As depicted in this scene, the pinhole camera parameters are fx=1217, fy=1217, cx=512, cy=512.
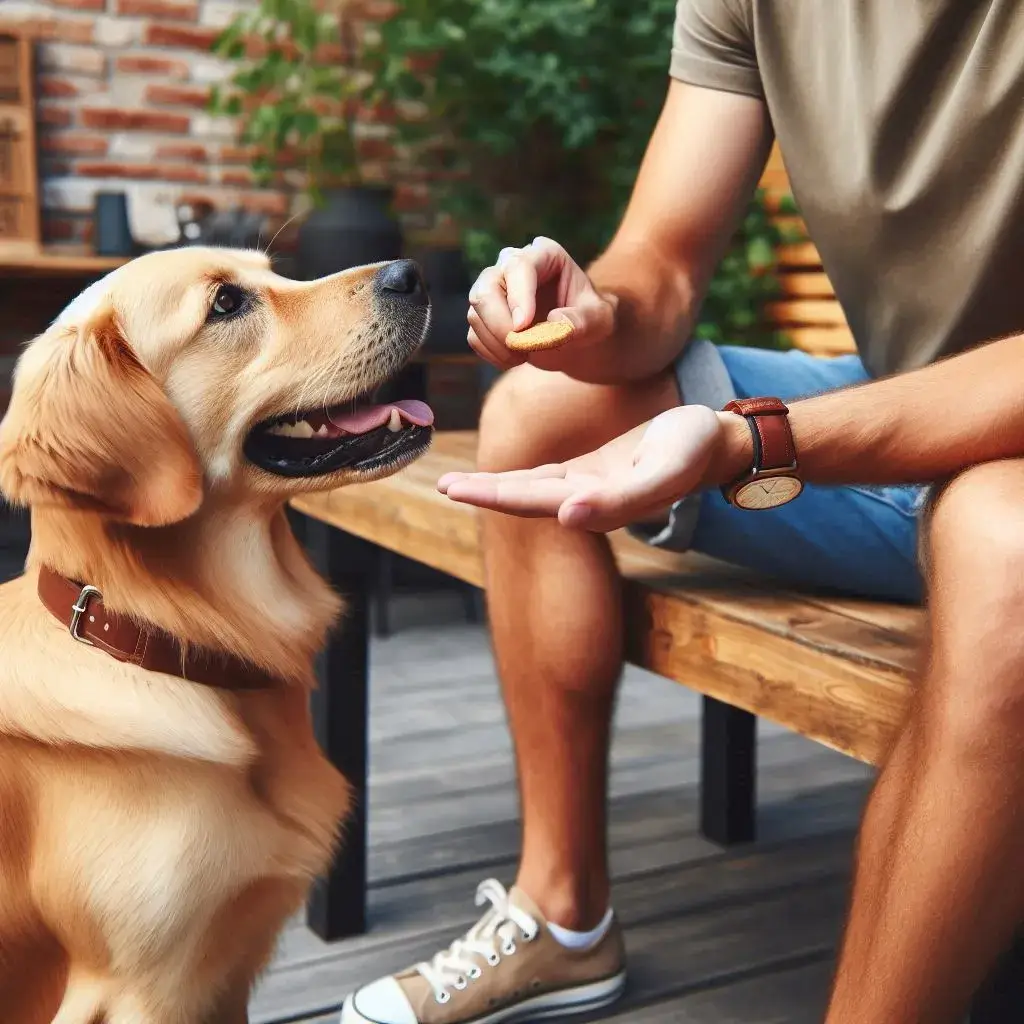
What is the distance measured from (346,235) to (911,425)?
2.41 metres

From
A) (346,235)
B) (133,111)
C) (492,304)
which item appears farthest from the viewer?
(133,111)

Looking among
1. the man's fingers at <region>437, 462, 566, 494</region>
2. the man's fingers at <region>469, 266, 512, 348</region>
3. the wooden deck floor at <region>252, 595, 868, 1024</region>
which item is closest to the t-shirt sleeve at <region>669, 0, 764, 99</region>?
the man's fingers at <region>469, 266, 512, 348</region>

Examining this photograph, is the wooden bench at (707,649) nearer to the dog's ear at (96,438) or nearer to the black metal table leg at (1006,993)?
the black metal table leg at (1006,993)

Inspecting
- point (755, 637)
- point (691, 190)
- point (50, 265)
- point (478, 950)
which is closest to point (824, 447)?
point (755, 637)

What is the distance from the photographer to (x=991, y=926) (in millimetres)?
888

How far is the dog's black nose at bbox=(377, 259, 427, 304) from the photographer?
1.28m

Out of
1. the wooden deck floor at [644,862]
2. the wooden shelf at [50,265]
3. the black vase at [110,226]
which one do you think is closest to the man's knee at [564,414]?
the wooden deck floor at [644,862]

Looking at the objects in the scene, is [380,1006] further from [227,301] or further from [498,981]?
[227,301]

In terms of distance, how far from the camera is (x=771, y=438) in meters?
1.03

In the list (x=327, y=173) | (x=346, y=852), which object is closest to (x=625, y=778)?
(x=346, y=852)

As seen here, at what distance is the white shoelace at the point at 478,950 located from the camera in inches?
56.4

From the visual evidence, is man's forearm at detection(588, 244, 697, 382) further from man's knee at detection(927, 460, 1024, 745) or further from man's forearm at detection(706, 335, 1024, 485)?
man's knee at detection(927, 460, 1024, 745)

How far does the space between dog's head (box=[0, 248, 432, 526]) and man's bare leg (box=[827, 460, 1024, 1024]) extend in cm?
56

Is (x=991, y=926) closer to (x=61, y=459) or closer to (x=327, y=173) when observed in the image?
(x=61, y=459)
